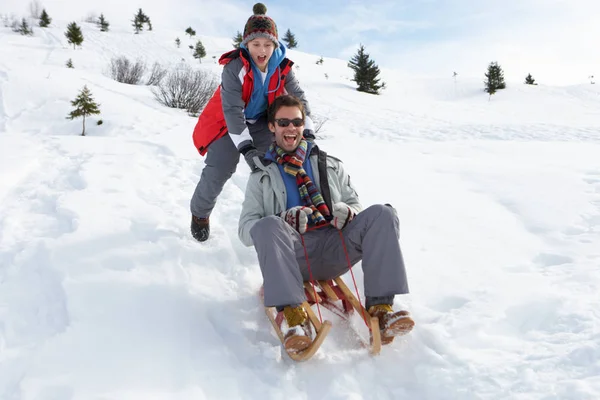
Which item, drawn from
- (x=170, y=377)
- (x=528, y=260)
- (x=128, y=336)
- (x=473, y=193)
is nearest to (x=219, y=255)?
(x=128, y=336)

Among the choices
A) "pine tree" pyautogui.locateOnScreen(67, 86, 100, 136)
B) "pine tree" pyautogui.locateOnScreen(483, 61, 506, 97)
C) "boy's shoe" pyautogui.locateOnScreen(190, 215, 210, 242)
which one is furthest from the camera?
"pine tree" pyautogui.locateOnScreen(483, 61, 506, 97)

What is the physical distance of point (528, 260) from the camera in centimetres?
246

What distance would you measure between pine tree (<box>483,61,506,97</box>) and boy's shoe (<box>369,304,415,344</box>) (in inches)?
846

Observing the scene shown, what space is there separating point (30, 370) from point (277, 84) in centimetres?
179

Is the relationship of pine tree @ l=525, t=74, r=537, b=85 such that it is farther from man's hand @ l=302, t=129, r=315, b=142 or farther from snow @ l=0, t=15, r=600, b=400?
man's hand @ l=302, t=129, r=315, b=142

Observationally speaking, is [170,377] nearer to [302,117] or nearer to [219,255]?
[219,255]

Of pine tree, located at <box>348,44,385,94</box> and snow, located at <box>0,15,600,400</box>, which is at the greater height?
pine tree, located at <box>348,44,385,94</box>

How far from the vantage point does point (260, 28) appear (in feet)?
7.27

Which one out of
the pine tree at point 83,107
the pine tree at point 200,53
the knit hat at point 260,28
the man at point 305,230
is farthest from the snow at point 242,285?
the pine tree at point 200,53

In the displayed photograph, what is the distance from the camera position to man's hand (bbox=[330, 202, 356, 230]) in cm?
191

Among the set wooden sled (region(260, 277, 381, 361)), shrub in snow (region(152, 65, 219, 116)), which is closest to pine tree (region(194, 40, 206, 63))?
shrub in snow (region(152, 65, 219, 116))

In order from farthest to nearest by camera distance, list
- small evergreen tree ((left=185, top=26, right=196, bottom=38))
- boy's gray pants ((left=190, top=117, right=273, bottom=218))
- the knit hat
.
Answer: small evergreen tree ((left=185, top=26, right=196, bottom=38)) < boy's gray pants ((left=190, top=117, right=273, bottom=218)) < the knit hat

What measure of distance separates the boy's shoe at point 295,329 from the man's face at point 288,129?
0.85 m

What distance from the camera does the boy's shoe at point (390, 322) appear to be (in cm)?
161
